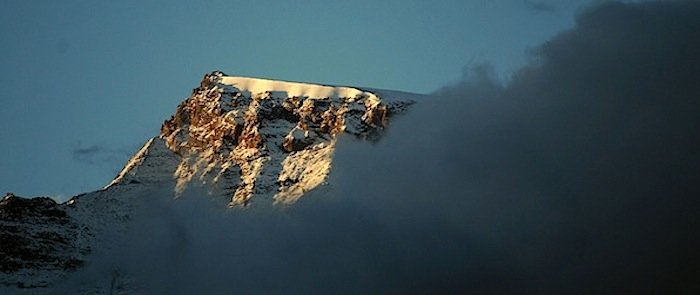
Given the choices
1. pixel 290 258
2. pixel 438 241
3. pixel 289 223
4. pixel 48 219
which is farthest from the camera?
pixel 48 219

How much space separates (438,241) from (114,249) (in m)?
63.3

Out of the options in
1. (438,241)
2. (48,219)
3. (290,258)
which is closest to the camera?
(438,241)

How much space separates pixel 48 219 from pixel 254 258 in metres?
45.9

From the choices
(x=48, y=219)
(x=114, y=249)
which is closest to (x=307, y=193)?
(x=114, y=249)

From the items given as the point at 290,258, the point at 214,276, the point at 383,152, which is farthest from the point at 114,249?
the point at 383,152

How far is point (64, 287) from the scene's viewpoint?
17762 cm

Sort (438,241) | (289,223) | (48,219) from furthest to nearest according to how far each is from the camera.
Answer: (48,219) < (289,223) < (438,241)

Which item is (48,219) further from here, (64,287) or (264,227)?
(264,227)

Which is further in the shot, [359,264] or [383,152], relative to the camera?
[383,152]

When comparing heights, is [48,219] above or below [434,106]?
below

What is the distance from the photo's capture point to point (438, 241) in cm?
15850

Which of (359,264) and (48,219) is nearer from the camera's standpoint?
(359,264)

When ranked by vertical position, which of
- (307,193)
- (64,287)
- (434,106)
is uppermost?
(434,106)

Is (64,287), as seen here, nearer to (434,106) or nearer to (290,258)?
(290,258)
